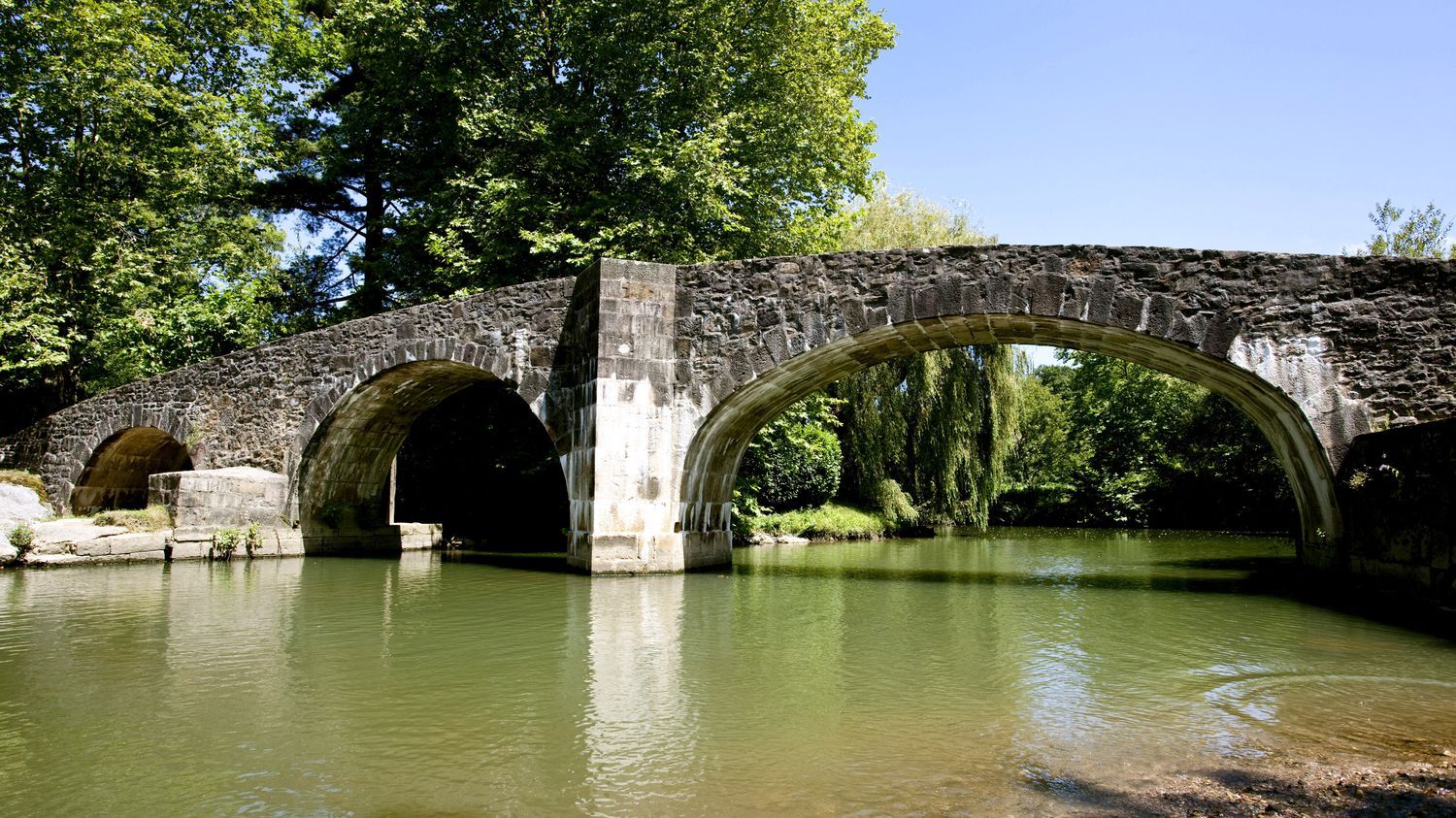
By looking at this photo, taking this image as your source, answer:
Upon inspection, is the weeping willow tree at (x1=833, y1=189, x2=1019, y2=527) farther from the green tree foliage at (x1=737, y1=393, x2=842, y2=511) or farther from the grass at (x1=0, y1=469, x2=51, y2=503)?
the grass at (x1=0, y1=469, x2=51, y2=503)

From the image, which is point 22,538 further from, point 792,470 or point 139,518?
point 792,470

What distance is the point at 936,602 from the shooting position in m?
8.52

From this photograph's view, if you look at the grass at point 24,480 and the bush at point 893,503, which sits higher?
the grass at point 24,480

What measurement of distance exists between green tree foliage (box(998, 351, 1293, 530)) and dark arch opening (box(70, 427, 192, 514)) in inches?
698

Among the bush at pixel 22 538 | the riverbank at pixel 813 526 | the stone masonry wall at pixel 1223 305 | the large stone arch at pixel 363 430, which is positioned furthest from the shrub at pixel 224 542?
the riverbank at pixel 813 526

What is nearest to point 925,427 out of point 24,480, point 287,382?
point 287,382

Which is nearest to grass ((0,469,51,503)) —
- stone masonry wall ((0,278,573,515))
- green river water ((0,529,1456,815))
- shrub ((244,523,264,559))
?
stone masonry wall ((0,278,573,515))

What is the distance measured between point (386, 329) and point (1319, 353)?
33.9 ft

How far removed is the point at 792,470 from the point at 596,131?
717 centimetres

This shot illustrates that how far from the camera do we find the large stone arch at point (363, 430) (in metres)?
12.4

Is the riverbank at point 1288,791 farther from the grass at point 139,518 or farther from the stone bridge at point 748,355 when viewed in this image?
the grass at point 139,518

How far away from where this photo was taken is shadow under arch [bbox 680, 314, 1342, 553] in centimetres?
892

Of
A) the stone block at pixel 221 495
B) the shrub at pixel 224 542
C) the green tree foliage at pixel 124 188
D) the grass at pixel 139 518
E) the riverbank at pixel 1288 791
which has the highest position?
the green tree foliage at pixel 124 188

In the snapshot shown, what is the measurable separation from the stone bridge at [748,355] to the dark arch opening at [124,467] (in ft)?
7.29
